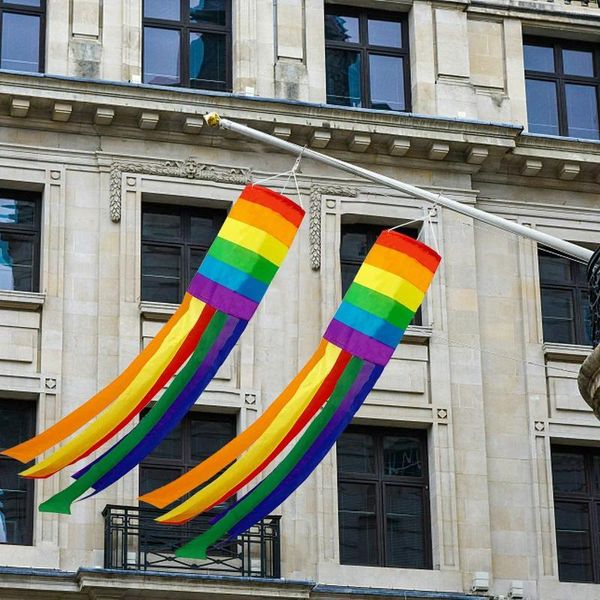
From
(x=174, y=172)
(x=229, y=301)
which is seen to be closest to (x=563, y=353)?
(x=174, y=172)

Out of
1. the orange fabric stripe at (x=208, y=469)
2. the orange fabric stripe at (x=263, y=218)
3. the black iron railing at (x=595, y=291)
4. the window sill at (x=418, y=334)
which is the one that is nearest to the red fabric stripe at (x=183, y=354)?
the orange fabric stripe at (x=208, y=469)

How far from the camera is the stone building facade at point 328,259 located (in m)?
33.9

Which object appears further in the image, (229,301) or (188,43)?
(188,43)

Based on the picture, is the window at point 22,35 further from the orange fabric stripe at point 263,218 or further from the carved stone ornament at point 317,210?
the orange fabric stripe at point 263,218

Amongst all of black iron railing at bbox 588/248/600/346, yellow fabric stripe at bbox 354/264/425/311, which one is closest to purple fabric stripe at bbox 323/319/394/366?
yellow fabric stripe at bbox 354/264/425/311

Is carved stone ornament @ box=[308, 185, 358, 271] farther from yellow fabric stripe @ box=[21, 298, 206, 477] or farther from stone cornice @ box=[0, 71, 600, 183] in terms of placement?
yellow fabric stripe @ box=[21, 298, 206, 477]

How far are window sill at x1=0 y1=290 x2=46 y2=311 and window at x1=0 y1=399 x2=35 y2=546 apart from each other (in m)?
1.45

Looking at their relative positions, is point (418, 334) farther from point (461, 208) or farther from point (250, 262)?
point (461, 208)

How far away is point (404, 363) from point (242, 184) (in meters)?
3.85

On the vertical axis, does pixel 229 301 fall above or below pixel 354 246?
below

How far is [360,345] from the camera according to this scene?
1134 inches

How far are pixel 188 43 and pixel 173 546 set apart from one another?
8.53 metres

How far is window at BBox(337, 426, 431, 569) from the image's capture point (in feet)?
113

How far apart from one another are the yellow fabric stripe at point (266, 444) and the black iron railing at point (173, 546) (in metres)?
2.56
